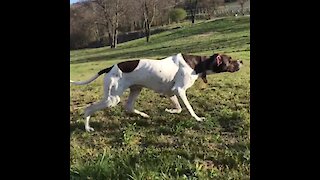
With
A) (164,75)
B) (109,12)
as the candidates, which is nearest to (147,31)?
(109,12)

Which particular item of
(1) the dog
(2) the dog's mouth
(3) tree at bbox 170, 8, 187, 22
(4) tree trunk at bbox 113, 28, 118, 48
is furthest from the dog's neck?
(4) tree trunk at bbox 113, 28, 118, 48

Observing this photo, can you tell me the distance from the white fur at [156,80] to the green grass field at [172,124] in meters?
0.04

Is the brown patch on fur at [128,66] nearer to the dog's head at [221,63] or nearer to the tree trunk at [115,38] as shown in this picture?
the tree trunk at [115,38]

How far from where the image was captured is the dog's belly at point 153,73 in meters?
2.26

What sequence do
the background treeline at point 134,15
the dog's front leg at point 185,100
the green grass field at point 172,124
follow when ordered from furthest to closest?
the background treeline at point 134,15 → the dog's front leg at point 185,100 → the green grass field at point 172,124

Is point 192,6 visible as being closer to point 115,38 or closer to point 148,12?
point 148,12

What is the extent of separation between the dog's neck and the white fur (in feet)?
0.06

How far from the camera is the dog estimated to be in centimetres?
227

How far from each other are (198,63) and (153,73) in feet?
0.70

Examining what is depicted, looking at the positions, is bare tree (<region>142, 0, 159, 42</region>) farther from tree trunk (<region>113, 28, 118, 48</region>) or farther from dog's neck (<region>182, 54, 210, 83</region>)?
dog's neck (<region>182, 54, 210, 83</region>)

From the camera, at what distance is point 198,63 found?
2.30 meters

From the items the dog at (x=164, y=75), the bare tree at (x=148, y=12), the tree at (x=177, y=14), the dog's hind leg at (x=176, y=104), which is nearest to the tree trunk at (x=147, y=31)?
the bare tree at (x=148, y=12)

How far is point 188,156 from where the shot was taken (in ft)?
7.22
